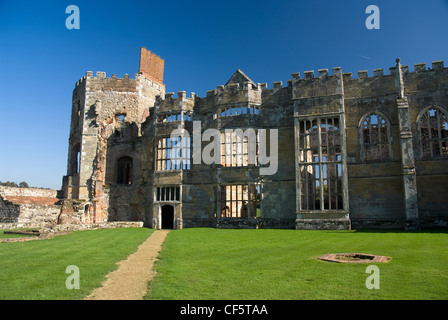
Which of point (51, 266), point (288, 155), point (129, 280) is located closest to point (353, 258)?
point (129, 280)

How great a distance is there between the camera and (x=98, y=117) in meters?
36.8

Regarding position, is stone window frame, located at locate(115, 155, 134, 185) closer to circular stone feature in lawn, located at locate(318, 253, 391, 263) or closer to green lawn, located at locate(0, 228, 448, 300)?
green lawn, located at locate(0, 228, 448, 300)

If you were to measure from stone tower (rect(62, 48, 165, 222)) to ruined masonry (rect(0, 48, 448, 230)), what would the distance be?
0.13 metres

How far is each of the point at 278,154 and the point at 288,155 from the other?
31.4 inches

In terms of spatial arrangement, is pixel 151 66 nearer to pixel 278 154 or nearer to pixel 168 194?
pixel 168 194

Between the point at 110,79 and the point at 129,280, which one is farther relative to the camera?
the point at 110,79

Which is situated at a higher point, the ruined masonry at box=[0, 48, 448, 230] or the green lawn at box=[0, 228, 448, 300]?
the ruined masonry at box=[0, 48, 448, 230]

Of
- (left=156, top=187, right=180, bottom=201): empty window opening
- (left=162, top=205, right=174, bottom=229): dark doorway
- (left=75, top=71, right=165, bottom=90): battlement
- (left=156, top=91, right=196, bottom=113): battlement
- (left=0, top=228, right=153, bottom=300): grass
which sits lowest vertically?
(left=0, top=228, right=153, bottom=300): grass

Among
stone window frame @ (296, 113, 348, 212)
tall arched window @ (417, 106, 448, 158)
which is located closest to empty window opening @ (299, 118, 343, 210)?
stone window frame @ (296, 113, 348, 212)

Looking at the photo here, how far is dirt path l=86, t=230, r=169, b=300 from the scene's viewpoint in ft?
27.2

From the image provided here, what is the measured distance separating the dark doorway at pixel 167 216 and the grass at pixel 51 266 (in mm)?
14064

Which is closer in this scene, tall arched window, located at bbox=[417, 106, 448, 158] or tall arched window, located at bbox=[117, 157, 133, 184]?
tall arched window, located at bbox=[417, 106, 448, 158]

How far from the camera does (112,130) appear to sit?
120ft

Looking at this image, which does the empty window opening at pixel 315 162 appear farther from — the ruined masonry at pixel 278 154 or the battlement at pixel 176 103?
the battlement at pixel 176 103
